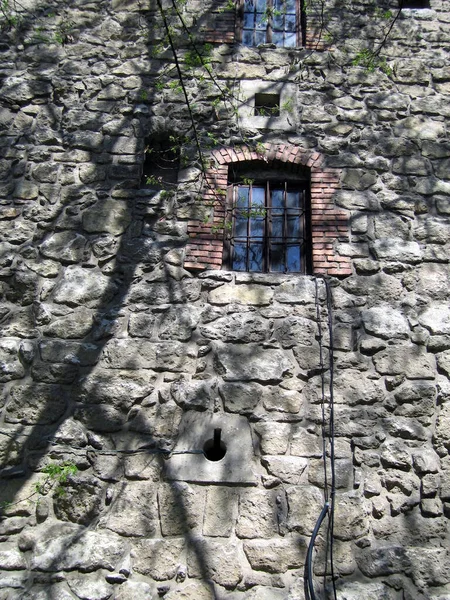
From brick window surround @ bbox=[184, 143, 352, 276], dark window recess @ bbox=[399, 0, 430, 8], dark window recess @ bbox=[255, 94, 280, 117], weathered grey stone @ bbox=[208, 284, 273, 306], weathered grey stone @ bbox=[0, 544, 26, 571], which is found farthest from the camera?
dark window recess @ bbox=[399, 0, 430, 8]

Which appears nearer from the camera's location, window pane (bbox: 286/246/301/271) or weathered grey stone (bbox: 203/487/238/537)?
weathered grey stone (bbox: 203/487/238/537)

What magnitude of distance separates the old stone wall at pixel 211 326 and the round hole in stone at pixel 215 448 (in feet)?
0.12

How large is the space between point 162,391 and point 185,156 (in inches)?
74.8

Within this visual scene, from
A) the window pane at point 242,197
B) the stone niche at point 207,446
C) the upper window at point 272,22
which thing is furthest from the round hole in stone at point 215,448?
the upper window at point 272,22

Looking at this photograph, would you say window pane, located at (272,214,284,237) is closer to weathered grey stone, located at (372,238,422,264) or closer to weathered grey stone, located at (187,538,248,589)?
weathered grey stone, located at (372,238,422,264)

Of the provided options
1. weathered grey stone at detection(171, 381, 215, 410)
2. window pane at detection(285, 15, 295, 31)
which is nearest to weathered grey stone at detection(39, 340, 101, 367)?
weathered grey stone at detection(171, 381, 215, 410)

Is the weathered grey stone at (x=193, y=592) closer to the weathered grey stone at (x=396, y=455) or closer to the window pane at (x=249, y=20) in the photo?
the weathered grey stone at (x=396, y=455)

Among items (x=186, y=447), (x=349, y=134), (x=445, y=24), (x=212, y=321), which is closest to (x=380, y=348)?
(x=212, y=321)

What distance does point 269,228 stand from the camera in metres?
4.30

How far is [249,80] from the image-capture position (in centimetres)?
477

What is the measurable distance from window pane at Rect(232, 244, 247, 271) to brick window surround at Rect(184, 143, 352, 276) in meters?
0.12

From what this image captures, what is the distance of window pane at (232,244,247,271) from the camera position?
4.18 meters

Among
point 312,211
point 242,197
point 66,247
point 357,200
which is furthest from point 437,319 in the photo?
point 66,247

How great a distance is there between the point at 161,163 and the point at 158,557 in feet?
9.53
